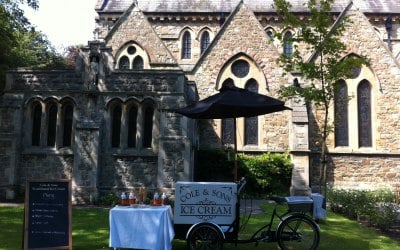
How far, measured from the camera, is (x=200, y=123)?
1991 cm

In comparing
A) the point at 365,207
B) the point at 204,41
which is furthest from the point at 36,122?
the point at 204,41

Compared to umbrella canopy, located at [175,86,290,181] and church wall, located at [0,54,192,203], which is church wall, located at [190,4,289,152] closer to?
church wall, located at [0,54,192,203]

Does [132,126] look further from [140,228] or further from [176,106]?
[140,228]

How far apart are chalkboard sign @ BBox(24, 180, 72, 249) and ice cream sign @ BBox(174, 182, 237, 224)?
198 cm

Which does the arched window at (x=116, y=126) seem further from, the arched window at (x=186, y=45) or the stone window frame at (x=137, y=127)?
the arched window at (x=186, y=45)

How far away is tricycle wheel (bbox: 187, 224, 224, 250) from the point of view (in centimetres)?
692

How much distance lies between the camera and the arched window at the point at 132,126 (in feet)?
52.7

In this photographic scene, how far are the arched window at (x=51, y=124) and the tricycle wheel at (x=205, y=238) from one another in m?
11.2

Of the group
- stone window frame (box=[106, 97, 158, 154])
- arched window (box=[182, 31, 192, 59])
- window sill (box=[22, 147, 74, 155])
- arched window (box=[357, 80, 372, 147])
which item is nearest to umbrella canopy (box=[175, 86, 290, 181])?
stone window frame (box=[106, 97, 158, 154])

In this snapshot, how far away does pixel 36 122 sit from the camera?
16.4 m

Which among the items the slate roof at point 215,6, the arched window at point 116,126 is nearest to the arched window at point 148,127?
the arched window at point 116,126

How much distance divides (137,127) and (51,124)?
374 centimetres

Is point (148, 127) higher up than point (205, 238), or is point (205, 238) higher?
point (148, 127)

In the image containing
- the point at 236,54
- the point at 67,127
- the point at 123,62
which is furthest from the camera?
the point at 123,62
